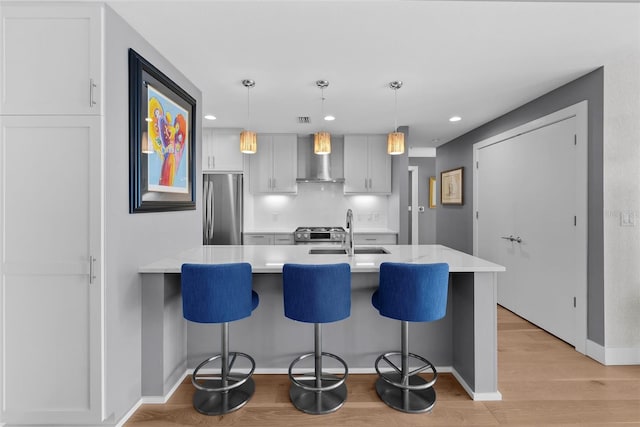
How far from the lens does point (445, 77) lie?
273cm

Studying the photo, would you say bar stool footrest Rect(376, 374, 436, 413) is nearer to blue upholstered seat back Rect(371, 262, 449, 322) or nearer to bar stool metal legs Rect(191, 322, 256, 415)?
blue upholstered seat back Rect(371, 262, 449, 322)

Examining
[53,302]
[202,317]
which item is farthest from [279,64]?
[53,302]

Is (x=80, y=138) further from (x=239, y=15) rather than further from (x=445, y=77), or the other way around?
→ (x=445, y=77)

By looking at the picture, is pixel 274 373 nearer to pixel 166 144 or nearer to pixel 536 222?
pixel 166 144

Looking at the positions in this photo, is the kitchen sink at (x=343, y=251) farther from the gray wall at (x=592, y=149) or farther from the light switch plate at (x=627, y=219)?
the light switch plate at (x=627, y=219)

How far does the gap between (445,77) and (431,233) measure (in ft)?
16.3

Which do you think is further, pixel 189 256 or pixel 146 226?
pixel 189 256

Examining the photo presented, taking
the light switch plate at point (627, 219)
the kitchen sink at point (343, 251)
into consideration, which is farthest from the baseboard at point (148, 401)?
the light switch plate at point (627, 219)

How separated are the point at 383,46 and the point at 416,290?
171cm

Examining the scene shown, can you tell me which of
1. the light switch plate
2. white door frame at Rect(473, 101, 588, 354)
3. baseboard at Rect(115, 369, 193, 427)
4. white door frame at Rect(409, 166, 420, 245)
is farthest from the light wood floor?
white door frame at Rect(409, 166, 420, 245)

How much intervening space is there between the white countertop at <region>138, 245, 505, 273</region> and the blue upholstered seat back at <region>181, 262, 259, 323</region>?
190 mm

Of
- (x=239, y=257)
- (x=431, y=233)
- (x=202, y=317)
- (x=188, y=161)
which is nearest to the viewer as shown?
(x=202, y=317)

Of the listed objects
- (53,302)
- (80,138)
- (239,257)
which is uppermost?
(80,138)

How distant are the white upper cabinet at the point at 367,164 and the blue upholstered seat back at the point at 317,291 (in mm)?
3043
